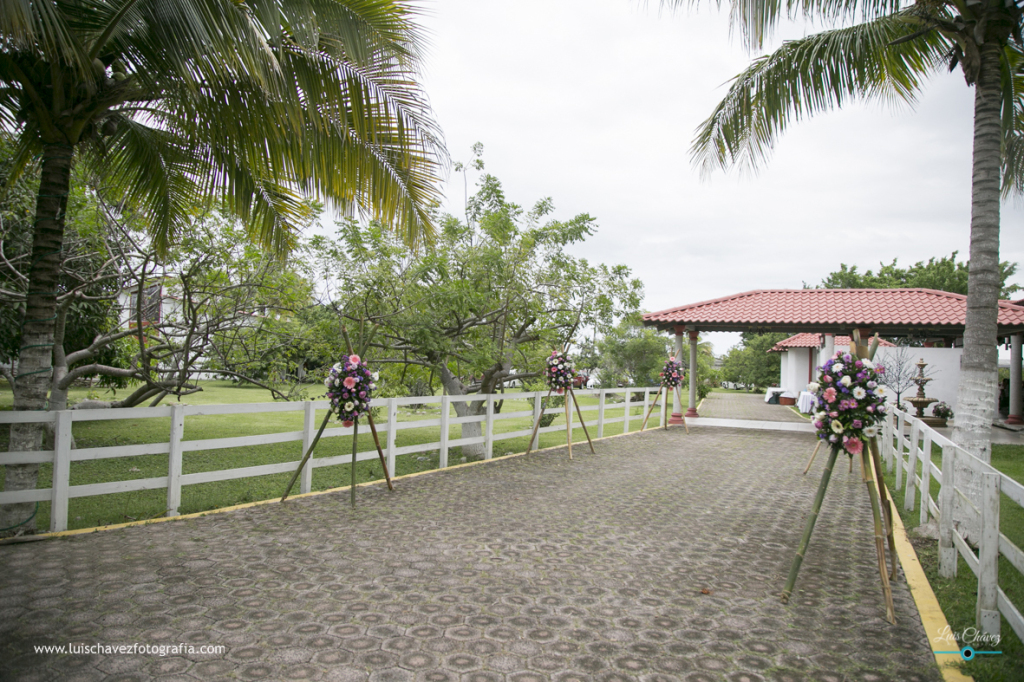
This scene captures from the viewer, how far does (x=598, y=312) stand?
37.1 ft

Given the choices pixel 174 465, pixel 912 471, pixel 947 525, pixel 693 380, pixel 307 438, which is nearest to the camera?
pixel 947 525

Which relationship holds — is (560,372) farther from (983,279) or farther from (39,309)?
(39,309)

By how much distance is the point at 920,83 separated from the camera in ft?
22.6

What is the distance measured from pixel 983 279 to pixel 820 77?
2.86 m

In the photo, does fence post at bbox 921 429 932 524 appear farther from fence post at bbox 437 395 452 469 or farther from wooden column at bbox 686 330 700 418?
wooden column at bbox 686 330 700 418

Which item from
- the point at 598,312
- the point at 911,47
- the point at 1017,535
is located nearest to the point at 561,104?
the point at 598,312

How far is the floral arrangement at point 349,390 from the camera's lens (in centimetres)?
605

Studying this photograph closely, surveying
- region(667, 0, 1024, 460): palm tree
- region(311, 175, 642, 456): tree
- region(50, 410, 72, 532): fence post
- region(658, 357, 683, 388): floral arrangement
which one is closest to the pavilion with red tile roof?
region(658, 357, 683, 388): floral arrangement

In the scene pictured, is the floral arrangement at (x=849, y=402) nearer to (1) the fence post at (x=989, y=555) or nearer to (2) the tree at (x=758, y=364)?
(1) the fence post at (x=989, y=555)

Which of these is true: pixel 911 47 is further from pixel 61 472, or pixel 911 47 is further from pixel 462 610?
pixel 61 472

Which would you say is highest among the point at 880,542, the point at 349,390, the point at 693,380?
the point at 349,390

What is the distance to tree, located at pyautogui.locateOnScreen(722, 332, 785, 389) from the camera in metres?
43.3

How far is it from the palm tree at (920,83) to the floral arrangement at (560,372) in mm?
3757

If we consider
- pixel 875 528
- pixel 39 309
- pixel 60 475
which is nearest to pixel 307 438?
pixel 60 475
